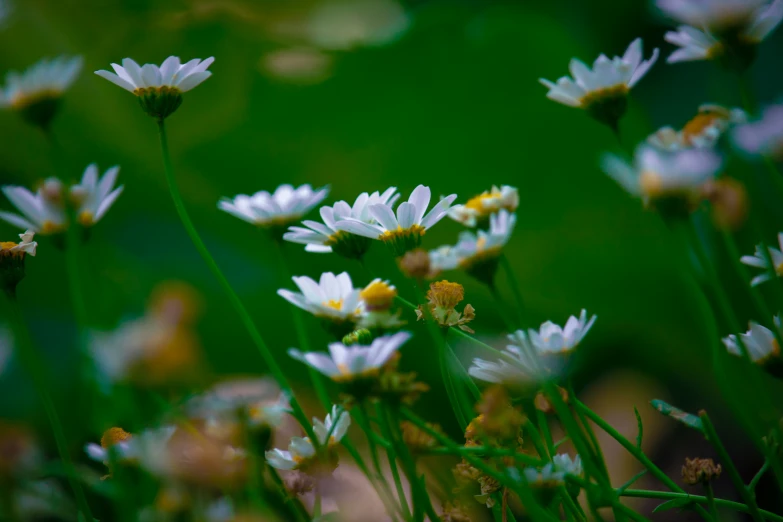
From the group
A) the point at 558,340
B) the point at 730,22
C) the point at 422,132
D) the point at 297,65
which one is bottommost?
the point at 422,132

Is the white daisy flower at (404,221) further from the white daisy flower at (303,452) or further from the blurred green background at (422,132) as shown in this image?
the blurred green background at (422,132)

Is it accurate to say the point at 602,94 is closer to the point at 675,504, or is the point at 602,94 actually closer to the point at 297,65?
the point at 675,504

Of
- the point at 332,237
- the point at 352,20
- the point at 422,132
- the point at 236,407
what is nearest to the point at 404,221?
the point at 332,237

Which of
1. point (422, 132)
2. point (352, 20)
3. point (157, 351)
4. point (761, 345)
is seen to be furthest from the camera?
point (352, 20)

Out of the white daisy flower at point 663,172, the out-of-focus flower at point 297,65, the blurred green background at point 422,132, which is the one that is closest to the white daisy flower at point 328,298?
the white daisy flower at point 663,172

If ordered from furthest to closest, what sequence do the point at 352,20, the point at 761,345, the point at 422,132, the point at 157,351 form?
the point at 352,20 → the point at 422,132 → the point at 761,345 → the point at 157,351

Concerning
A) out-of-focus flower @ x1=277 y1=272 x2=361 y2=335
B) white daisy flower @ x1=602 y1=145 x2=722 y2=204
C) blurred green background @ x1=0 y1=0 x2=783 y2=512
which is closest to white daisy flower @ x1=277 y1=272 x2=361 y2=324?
out-of-focus flower @ x1=277 y1=272 x2=361 y2=335
